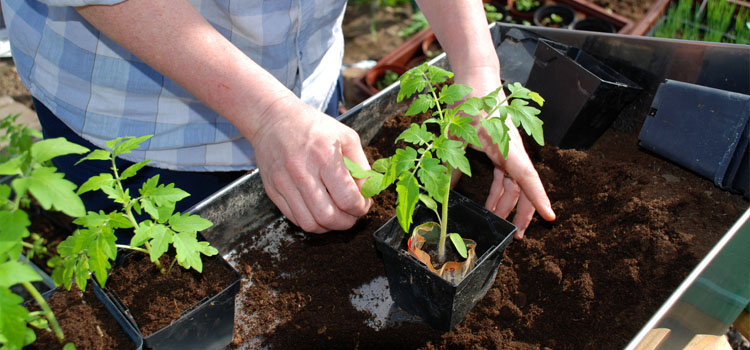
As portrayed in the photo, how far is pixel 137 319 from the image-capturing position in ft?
4.08

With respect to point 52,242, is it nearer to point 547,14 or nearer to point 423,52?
point 423,52

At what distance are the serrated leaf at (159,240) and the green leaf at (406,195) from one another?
47 cm

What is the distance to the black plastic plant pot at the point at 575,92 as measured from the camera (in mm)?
1702

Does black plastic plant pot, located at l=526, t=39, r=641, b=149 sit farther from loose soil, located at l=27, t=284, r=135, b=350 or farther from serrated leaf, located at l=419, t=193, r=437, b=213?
loose soil, located at l=27, t=284, r=135, b=350

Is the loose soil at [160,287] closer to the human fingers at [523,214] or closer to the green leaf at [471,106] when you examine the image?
the green leaf at [471,106]

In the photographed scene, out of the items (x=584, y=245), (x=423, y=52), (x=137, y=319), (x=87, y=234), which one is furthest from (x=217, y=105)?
(x=423, y=52)

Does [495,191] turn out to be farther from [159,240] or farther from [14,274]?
[14,274]

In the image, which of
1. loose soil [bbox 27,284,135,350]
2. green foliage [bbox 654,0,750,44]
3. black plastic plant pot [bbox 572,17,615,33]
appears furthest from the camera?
black plastic plant pot [bbox 572,17,615,33]

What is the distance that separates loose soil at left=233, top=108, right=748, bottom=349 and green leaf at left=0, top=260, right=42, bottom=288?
0.64m

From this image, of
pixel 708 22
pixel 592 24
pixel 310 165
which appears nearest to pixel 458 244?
pixel 310 165

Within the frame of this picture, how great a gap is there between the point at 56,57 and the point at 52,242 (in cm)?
145

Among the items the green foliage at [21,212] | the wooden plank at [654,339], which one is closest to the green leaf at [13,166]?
the green foliage at [21,212]

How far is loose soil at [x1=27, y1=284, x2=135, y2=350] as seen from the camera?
118 cm

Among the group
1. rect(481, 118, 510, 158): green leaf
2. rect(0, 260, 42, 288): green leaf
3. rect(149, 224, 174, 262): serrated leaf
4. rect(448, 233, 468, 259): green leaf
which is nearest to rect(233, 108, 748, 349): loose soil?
rect(448, 233, 468, 259): green leaf
